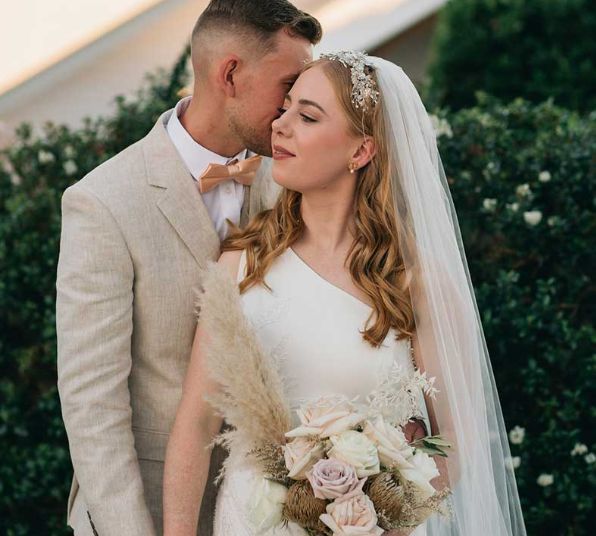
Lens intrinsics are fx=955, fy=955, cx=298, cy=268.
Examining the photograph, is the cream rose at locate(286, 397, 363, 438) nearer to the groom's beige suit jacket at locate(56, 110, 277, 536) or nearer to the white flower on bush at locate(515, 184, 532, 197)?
the groom's beige suit jacket at locate(56, 110, 277, 536)

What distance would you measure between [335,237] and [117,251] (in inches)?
26.2

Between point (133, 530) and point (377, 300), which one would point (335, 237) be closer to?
point (377, 300)

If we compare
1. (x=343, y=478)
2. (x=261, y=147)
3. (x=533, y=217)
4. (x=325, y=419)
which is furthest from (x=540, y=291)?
(x=343, y=478)

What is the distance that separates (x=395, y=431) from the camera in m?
2.40

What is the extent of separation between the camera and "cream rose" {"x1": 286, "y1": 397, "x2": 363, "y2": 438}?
235cm

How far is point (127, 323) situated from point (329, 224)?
688 millimetres

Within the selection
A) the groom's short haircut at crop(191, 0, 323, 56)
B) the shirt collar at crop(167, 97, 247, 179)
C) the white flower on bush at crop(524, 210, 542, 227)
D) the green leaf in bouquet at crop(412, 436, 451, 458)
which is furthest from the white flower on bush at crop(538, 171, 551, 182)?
the green leaf in bouquet at crop(412, 436, 451, 458)

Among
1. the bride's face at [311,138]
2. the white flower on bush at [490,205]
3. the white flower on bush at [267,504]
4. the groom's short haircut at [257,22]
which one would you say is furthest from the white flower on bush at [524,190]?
the white flower on bush at [267,504]

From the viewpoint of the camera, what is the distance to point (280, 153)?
2.85 m

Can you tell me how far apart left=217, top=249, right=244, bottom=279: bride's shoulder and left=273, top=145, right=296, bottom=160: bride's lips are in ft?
1.06

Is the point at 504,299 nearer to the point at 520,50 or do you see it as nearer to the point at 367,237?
the point at 367,237

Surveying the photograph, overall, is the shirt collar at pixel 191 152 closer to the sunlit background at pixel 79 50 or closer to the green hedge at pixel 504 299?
the green hedge at pixel 504 299

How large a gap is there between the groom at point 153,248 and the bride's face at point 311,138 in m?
0.24

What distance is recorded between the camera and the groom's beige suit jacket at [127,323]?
2729 millimetres
